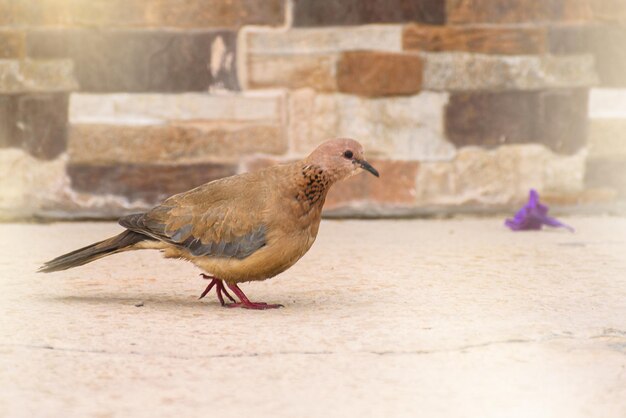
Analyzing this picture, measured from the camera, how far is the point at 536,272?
13.1 feet

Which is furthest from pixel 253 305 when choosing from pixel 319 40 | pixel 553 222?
pixel 319 40

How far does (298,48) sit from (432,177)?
1.09 m

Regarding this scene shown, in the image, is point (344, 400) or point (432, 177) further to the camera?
point (432, 177)

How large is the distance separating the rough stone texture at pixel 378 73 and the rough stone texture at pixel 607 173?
122 cm

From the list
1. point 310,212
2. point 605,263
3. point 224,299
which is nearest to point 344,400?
point 310,212

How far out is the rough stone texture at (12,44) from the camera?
5605 millimetres

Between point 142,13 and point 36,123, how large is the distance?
888 millimetres

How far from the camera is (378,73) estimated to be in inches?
219

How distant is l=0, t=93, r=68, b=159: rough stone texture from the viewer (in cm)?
560

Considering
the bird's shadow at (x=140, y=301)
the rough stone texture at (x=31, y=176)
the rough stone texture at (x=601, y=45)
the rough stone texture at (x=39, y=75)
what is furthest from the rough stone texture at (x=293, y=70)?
the bird's shadow at (x=140, y=301)

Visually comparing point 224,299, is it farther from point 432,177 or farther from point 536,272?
point 432,177

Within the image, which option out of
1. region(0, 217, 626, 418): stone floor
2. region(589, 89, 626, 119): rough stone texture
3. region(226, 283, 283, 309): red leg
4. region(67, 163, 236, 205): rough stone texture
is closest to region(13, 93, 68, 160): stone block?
region(67, 163, 236, 205): rough stone texture

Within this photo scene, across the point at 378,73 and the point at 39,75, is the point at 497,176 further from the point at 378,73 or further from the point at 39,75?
the point at 39,75

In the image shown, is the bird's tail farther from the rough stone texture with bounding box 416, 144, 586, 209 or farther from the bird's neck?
the rough stone texture with bounding box 416, 144, 586, 209
